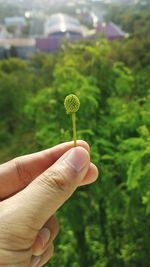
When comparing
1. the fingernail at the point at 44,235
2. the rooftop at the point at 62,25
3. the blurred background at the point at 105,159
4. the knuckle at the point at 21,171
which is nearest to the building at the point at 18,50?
the rooftop at the point at 62,25

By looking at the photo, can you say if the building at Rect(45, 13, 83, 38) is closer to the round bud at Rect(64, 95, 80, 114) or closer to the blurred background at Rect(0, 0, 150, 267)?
the blurred background at Rect(0, 0, 150, 267)

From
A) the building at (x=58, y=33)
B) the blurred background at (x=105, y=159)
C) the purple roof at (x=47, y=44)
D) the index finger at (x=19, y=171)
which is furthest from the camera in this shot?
the building at (x=58, y=33)

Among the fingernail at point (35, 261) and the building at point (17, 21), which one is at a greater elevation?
the fingernail at point (35, 261)

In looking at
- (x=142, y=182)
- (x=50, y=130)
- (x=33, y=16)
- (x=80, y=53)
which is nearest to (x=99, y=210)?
(x=50, y=130)

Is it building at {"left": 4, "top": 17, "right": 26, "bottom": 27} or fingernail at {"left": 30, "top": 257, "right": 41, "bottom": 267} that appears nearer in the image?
fingernail at {"left": 30, "top": 257, "right": 41, "bottom": 267}

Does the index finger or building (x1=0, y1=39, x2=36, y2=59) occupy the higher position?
the index finger

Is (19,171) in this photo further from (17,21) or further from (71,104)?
(17,21)

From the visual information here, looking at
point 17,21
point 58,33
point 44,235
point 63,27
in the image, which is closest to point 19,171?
point 44,235

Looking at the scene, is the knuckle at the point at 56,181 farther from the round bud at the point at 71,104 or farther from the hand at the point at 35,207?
the round bud at the point at 71,104

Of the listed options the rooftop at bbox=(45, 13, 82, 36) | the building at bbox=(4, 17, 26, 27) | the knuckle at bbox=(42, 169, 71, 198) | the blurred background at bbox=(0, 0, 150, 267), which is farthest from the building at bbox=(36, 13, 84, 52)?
the knuckle at bbox=(42, 169, 71, 198)
